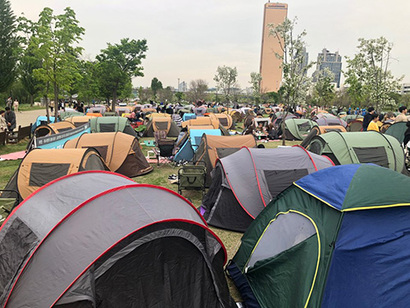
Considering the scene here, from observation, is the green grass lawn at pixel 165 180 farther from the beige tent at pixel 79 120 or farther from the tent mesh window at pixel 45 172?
the tent mesh window at pixel 45 172

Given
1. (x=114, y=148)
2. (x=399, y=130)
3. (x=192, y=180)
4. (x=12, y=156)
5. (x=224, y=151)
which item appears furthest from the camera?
(x=399, y=130)

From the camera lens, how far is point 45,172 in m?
6.29

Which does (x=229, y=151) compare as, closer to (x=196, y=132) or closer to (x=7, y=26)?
(x=196, y=132)

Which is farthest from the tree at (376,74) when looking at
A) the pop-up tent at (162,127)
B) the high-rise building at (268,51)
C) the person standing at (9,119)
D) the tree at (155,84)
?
the high-rise building at (268,51)

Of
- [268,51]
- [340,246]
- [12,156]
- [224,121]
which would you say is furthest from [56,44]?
[268,51]

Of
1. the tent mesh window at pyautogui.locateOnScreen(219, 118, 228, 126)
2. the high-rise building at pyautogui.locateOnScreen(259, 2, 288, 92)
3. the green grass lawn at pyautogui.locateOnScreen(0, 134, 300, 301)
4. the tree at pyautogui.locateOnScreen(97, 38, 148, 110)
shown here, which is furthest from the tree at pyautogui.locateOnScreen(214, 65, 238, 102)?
the high-rise building at pyautogui.locateOnScreen(259, 2, 288, 92)

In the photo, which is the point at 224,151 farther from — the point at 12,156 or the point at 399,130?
the point at 12,156

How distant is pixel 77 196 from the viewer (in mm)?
3475

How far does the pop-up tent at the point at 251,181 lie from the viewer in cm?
558

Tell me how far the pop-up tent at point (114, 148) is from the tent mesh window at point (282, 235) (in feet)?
19.7

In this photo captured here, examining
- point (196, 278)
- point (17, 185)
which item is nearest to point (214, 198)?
point (196, 278)

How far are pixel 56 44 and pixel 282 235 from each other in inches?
572

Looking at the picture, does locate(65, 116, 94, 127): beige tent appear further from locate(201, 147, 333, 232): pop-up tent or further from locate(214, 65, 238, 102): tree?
locate(214, 65, 238, 102): tree

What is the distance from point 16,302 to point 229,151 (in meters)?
6.10
